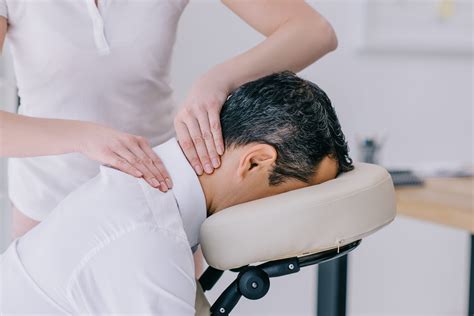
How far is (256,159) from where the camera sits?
3.67ft

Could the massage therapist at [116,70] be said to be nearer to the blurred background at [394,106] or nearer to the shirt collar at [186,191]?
the shirt collar at [186,191]

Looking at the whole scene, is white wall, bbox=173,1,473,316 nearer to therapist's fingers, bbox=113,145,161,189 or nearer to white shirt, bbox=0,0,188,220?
white shirt, bbox=0,0,188,220

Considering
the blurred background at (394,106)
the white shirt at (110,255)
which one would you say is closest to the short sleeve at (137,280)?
the white shirt at (110,255)

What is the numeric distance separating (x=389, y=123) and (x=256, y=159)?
1.96m

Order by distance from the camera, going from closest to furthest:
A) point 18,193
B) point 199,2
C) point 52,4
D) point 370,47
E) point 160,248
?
1. point 160,248
2. point 52,4
3. point 18,193
4. point 199,2
5. point 370,47

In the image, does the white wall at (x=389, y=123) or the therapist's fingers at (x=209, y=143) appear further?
the white wall at (x=389, y=123)

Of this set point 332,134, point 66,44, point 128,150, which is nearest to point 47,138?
point 128,150

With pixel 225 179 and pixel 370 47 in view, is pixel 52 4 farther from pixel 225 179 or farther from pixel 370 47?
pixel 370 47

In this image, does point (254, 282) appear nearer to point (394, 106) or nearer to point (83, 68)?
point (83, 68)

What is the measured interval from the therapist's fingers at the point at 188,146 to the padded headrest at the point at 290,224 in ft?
0.34

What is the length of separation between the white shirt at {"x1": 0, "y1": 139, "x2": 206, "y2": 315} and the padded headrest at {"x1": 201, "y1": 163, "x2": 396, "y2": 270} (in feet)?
0.21

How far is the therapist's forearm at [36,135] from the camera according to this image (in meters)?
1.11

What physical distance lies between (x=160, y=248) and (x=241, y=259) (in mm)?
146

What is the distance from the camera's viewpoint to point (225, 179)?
3.76 ft
